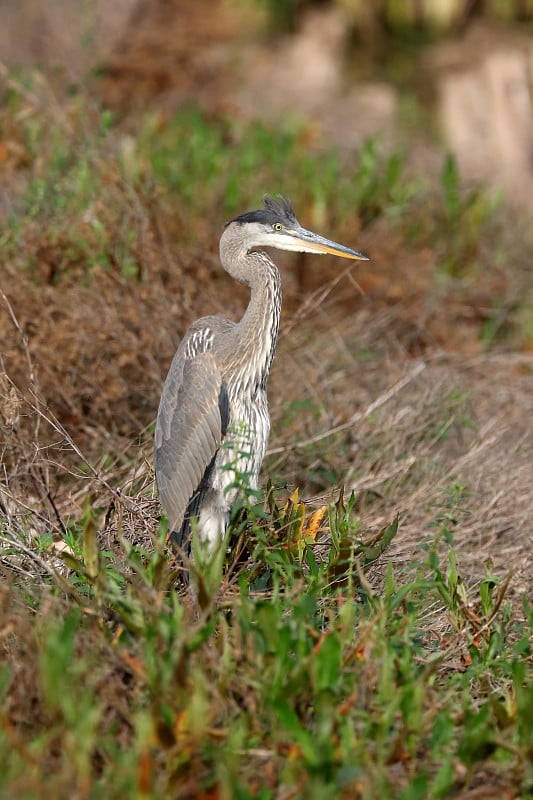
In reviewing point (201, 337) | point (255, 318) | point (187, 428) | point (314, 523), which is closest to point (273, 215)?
point (255, 318)

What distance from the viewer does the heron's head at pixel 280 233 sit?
4605 millimetres

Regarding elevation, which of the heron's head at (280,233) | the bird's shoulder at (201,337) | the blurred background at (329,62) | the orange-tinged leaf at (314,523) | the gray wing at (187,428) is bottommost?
the blurred background at (329,62)

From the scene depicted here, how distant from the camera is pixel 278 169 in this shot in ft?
27.2

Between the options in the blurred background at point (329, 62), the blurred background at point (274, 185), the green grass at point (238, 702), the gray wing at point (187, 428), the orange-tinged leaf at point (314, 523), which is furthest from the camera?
the blurred background at point (329, 62)

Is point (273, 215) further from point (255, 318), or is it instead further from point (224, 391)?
point (224, 391)

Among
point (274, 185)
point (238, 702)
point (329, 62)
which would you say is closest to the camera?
point (238, 702)

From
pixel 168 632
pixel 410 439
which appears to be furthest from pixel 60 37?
pixel 168 632

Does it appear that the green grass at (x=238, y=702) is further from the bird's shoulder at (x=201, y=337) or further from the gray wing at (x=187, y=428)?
the bird's shoulder at (x=201, y=337)

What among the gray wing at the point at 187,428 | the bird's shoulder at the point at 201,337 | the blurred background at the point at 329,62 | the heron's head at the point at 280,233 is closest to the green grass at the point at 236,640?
the gray wing at the point at 187,428

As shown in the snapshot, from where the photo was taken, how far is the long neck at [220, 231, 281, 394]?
4.60 metres

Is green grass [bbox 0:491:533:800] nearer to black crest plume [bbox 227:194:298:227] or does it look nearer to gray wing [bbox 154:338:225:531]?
gray wing [bbox 154:338:225:531]

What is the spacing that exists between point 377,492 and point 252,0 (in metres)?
10.7

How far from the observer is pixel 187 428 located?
4438mm

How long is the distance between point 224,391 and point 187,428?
0.77 feet
